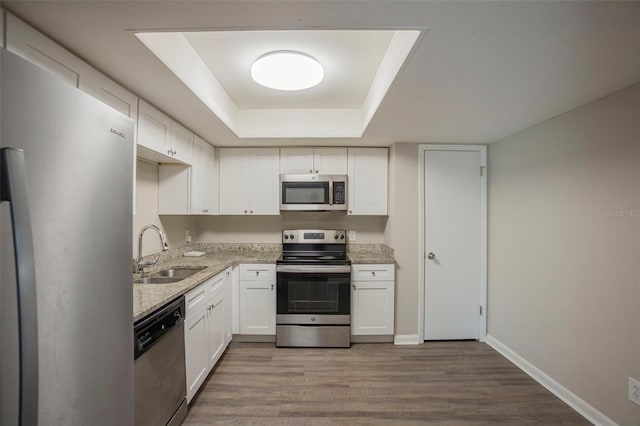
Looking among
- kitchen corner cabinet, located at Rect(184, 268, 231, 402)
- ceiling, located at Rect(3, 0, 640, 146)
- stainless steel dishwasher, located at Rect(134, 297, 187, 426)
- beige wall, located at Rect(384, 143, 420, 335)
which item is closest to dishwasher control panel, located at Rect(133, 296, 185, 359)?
stainless steel dishwasher, located at Rect(134, 297, 187, 426)

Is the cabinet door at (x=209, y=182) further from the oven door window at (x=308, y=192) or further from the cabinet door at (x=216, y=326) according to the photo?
the cabinet door at (x=216, y=326)

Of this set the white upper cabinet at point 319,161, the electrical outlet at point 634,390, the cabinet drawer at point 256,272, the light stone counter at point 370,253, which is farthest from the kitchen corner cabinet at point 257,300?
the electrical outlet at point 634,390

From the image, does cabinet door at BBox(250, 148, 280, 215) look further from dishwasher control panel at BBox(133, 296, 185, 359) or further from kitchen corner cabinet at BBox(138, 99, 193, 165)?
dishwasher control panel at BBox(133, 296, 185, 359)

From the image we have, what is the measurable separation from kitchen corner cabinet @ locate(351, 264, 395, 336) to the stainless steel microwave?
754mm

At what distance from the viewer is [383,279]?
9.37 ft

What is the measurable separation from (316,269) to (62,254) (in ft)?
6.96

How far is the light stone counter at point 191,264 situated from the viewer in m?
1.46

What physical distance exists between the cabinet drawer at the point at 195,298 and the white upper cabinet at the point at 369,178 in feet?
5.84

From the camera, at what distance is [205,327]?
210 centimetres

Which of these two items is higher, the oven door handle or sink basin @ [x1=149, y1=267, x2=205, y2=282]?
sink basin @ [x1=149, y1=267, x2=205, y2=282]

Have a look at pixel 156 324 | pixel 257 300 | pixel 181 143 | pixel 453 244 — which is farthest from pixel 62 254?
pixel 453 244

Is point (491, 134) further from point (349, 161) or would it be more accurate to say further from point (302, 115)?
point (302, 115)

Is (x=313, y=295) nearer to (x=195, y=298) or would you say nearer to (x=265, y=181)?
(x=195, y=298)

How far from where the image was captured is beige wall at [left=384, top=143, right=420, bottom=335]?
9.53ft
